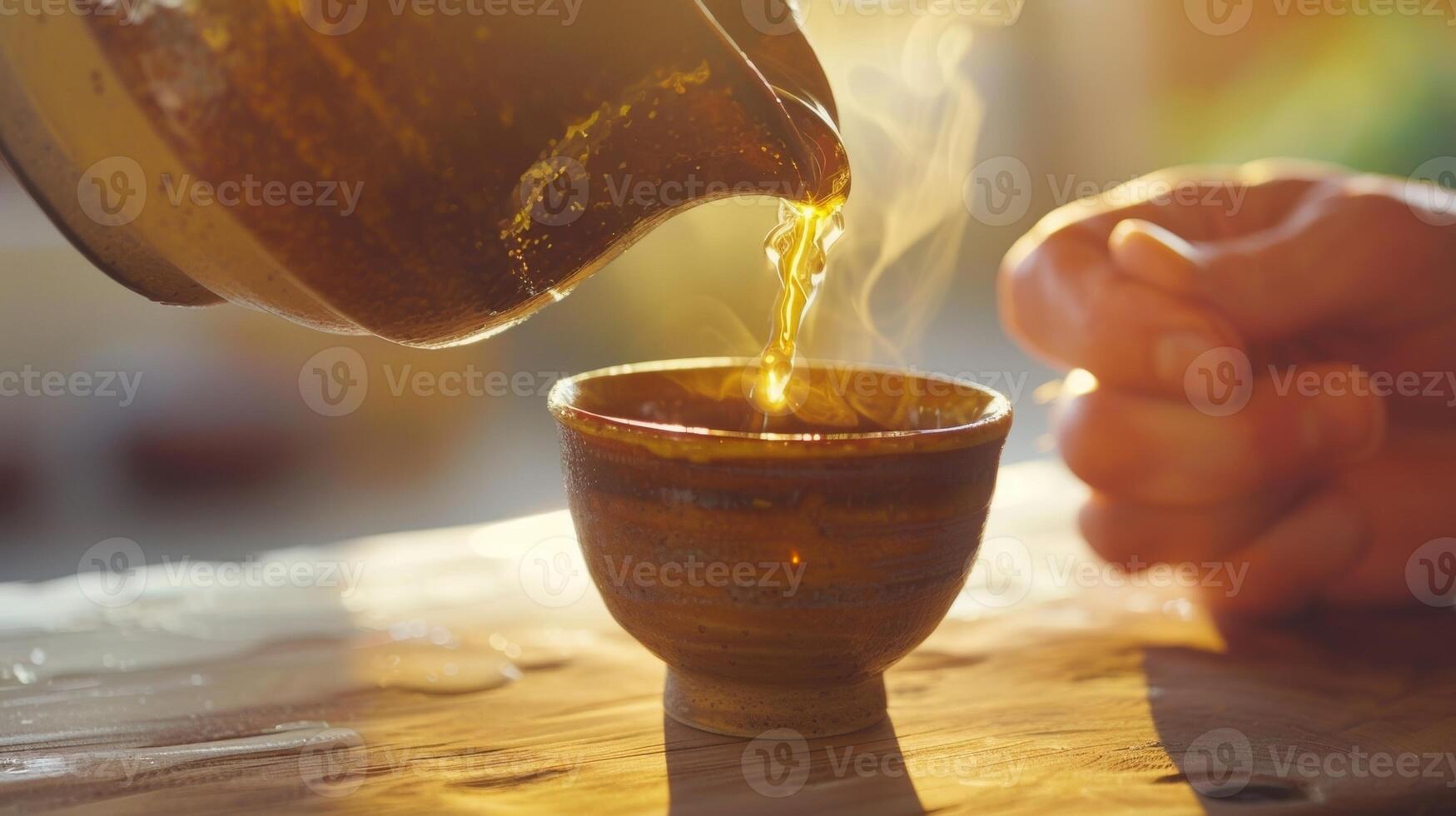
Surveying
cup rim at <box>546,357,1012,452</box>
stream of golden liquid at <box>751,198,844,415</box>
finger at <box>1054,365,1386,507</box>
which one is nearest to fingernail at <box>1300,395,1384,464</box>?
finger at <box>1054,365,1386,507</box>

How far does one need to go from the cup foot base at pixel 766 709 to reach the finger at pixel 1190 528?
0.34 metres

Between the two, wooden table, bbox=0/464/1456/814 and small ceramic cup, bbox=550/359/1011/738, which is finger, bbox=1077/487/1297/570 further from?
small ceramic cup, bbox=550/359/1011/738

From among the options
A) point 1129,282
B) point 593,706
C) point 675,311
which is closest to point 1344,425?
point 1129,282

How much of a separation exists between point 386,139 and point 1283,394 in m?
0.73

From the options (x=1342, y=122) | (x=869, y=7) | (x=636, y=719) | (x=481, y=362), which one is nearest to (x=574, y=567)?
(x=636, y=719)

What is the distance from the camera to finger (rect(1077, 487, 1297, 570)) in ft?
3.36

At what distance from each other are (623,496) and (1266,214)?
0.66 meters

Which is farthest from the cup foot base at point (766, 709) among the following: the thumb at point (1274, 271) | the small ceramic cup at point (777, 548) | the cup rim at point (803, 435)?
the thumb at point (1274, 271)

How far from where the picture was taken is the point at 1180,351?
98cm

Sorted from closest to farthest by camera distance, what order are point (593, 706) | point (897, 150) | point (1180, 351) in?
point (593, 706)
point (1180, 351)
point (897, 150)

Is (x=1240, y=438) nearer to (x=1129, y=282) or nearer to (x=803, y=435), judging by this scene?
(x=1129, y=282)

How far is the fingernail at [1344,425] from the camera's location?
982mm

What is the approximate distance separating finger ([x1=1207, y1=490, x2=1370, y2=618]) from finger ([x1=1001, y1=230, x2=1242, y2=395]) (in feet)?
0.47

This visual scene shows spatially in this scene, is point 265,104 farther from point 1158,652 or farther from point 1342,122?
point 1342,122
